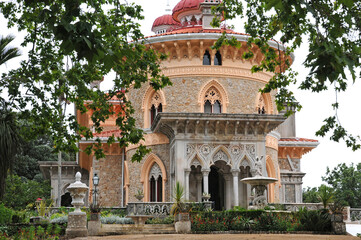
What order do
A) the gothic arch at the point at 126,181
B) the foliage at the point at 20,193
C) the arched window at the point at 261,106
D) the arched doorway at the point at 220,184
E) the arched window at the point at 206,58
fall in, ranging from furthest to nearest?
the foliage at the point at 20,193 < the gothic arch at the point at 126,181 < the arched window at the point at 261,106 < the arched window at the point at 206,58 < the arched doorway at the point at 220,184

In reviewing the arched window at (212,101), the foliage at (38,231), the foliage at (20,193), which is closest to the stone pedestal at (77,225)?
the foliage at (38,231)

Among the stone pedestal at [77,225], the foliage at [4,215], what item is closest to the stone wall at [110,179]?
the foliage at [4,215]

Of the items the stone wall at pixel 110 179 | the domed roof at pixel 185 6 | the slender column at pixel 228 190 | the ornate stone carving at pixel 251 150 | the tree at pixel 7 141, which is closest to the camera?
the tree at pixel 7 141

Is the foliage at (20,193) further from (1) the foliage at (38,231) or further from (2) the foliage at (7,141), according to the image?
(2) the foliage at (7,141)

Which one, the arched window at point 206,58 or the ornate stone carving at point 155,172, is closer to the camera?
the ornate stone carving at point 155,172

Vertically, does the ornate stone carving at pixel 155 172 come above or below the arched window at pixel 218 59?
below

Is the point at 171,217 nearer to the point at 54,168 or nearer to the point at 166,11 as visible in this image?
the point at 54,168

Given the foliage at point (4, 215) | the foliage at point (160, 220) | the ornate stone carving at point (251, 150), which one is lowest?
the foliage at point (160, 220)

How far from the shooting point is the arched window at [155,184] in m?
27.9

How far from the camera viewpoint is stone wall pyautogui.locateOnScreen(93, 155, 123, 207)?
3136cm

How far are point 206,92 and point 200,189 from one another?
16.3 ft

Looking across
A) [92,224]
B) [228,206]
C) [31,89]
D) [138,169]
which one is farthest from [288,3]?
[138,169]

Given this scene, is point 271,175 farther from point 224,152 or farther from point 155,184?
point 155,184

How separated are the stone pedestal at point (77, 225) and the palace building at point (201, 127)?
27.9 ft
